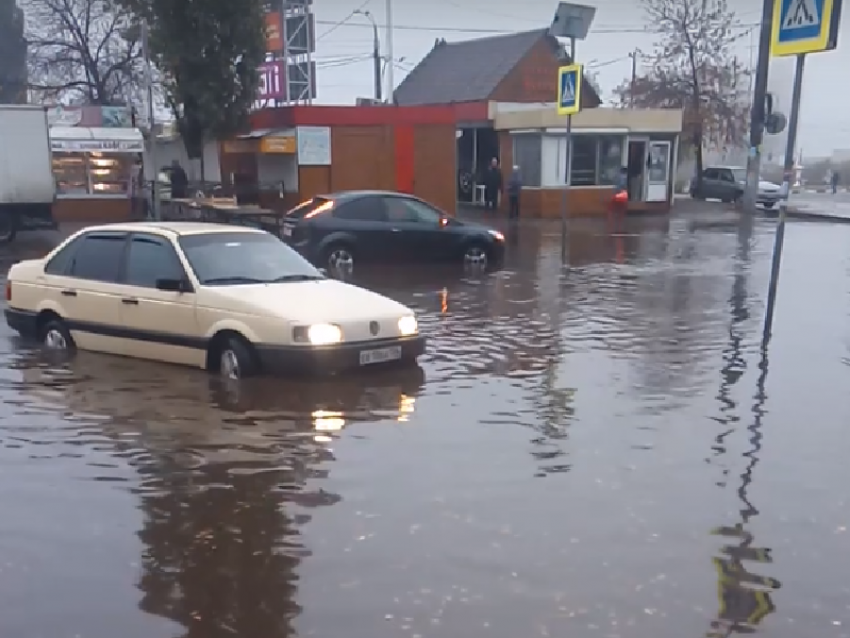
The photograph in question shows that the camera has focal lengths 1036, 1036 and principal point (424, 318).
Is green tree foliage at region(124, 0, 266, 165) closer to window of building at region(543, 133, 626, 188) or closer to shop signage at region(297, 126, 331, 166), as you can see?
shop signage at region(297, 126, 331, 166)

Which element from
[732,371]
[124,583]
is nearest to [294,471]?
[124,583]

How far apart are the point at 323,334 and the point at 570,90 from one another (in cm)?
1354

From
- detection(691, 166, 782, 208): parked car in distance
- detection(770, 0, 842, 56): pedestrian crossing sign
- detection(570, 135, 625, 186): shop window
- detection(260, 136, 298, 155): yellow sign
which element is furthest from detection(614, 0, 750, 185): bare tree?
detection(770, 0, 842, 56): pedestrian crossing sign

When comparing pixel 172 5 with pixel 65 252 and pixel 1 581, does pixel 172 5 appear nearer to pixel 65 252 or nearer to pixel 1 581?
pixel 65 252

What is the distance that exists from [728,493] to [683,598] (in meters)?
1.70

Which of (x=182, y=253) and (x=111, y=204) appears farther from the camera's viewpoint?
(x=111, y=204)

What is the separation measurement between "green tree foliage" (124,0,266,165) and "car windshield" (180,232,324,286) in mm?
16849

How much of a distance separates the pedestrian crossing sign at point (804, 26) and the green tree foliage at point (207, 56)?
18.9 metres

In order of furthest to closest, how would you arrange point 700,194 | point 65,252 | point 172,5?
point 700,194 < point 172,5 < point 65,252

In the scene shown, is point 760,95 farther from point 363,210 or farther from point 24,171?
point 24,171

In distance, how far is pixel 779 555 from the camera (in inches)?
216

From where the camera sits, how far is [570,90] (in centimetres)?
2102

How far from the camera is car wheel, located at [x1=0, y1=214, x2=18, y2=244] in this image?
2369 centimetres

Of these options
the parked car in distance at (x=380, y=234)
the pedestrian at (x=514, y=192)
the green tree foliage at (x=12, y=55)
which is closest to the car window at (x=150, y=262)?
the parked car in distance at (x=380, y=234)
